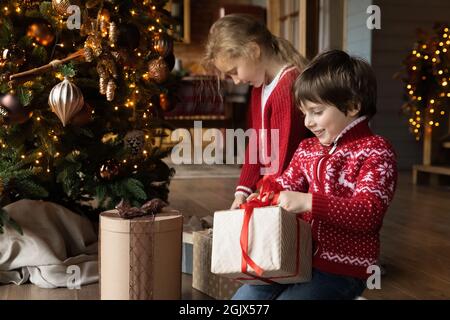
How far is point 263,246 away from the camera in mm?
1368

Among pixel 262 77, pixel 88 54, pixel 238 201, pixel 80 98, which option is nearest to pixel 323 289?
pixel 238 201

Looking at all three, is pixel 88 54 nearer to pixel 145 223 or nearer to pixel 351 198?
pixel 145 223

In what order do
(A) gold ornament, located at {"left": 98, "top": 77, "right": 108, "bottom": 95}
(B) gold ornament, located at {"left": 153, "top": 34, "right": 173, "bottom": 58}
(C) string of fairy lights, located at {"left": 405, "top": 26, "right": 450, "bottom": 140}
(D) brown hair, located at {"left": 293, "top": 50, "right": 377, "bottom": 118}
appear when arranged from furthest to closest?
1. (C) string of fairy lights, located at {"left": 405, "top": 26, "right": 450, "bottom": 140}
2. (B) gold ornament, located at {"left": 153, "top": 34, "right": 173, "bottom": 58}
3. (A) gold ornament, located at {"left": 98, "top": 77, "right": 108, "bottom": 95}
4. (D) brown hair, located at {"left": 293, "top": 50, "right": 377, "bottom": 118}

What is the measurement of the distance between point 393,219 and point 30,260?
196 centimetres

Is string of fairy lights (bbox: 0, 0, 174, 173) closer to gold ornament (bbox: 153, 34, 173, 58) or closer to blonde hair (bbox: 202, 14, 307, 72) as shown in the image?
gold ornament (bbox: 153, 34, 173, 58)

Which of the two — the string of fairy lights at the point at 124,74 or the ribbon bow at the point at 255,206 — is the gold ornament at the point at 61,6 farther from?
the ribbon bow at the point at 255,206

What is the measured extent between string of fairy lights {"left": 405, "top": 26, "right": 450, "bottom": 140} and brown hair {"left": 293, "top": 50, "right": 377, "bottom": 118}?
10.7 feet

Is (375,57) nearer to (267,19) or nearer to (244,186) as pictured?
(267,19)

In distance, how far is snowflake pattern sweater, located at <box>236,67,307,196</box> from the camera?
1.96m

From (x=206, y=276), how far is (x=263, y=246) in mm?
745

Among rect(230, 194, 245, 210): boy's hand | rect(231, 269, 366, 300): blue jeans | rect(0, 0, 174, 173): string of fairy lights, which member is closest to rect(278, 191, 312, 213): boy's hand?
rect(231, 269, 366, 300): blue jeans

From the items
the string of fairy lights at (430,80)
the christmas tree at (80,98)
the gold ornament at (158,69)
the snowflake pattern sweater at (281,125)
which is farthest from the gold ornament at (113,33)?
the string of fairy lights at (430,80)
